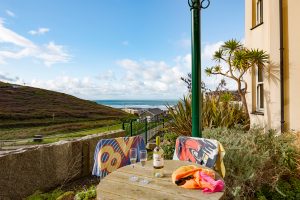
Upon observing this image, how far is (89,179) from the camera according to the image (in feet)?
15.4

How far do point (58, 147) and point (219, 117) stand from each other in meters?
3.78

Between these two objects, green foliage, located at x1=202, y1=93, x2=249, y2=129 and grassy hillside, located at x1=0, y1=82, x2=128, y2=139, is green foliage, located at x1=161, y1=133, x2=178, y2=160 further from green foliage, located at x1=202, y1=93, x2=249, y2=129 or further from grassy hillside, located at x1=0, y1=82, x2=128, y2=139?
grassy hillside, located at x1=0, y1=82, x2=128, y2=139

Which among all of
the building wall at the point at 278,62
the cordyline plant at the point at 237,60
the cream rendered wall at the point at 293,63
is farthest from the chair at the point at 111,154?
the cordyline plant at the point at 237,60

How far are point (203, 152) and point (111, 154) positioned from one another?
122 cm

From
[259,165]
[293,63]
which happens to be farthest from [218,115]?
[259,165]

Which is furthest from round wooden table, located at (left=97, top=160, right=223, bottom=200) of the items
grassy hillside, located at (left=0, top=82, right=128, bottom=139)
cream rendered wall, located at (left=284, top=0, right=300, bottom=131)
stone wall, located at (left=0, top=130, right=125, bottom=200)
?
grassy hillside, located at (left=0, top=82, right=128, bottom=139)

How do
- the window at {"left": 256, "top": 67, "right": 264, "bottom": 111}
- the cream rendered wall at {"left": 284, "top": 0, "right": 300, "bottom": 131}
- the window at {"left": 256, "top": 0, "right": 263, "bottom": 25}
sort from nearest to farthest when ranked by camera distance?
1. the cream rendered wall at {"left": 284, "top": 0, "right": 300, "bottom": 131}
2. the window at {"left": 256, "top": 67, "right": 264, "bottom": 111}
3. the window at {"left": 256, "top": 0, "right": 263, "bottom": 25}

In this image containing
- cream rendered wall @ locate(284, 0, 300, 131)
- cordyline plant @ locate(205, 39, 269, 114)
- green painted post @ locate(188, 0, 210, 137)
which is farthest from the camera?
cordyline plant @ locate(205, 39, 269, 114)

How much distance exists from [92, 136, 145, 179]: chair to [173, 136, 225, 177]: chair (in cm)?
66

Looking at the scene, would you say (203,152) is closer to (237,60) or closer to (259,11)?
(237,60)

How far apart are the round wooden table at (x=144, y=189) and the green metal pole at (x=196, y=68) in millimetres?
1720

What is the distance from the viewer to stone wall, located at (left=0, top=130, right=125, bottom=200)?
3.39 meters

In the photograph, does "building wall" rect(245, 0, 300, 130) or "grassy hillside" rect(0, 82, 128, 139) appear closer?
"building wall" rect(245, 0, 300, 130)

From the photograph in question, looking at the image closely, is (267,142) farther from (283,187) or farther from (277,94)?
(277,94)
